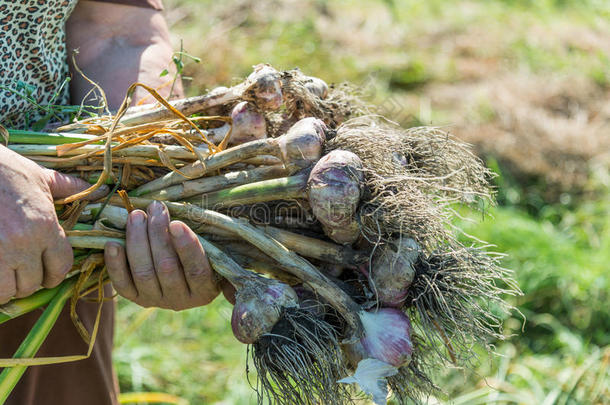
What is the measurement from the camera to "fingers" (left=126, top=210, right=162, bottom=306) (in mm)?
1132

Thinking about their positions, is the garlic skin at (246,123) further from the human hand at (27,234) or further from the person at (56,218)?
the human hand at (27,234)

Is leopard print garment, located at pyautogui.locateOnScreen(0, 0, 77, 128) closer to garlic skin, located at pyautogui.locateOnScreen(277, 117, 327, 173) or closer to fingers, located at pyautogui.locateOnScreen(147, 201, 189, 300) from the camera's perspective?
fingers, located at pyautogui.locateOnScreen(147, 201, 189, 300)

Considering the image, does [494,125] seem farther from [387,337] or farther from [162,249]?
[162,249]

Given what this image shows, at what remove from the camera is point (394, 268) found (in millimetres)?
1137

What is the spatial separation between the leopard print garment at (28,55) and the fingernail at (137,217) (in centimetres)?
31

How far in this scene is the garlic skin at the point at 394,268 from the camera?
3.73 ft

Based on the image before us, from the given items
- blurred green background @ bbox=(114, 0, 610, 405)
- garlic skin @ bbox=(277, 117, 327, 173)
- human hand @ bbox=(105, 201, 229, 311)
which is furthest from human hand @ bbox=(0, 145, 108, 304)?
blurred green background @ bbox=(114, 0, 610, 405)

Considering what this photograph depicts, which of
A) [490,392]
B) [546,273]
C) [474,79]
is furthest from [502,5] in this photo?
[490,392]

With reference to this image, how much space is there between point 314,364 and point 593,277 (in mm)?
2064

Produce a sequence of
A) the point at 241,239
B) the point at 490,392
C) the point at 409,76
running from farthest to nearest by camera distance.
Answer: the point at 409,76 → the point at 490,392 → the point at 241,239

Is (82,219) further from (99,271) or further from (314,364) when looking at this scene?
(314,364)

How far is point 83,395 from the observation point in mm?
1505

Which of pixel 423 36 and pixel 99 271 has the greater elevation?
pixel 99 271

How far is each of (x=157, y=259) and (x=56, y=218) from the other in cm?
20
